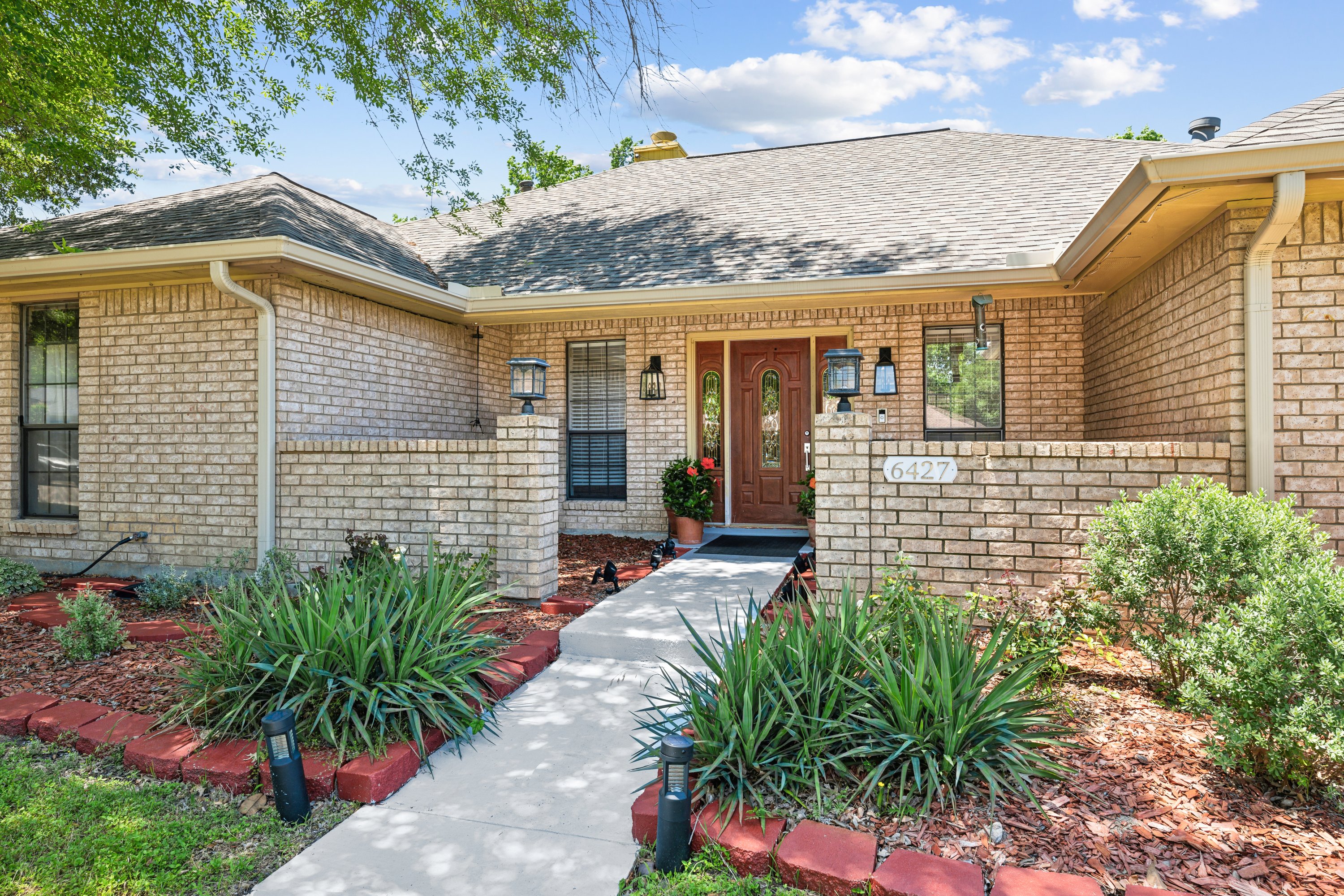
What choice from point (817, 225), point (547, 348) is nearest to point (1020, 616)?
point (817, 225)

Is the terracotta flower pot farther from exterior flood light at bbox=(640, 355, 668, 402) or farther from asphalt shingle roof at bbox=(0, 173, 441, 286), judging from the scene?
asphalt shingle roof at bbox=(0, 173, 441, 286)

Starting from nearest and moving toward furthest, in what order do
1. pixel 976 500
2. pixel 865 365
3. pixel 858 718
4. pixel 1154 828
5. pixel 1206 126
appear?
1. pixel 1154 828
2. pixel 858 718
3. pixel 976 500
4. pixel 1206 126
5. pixel 865 365

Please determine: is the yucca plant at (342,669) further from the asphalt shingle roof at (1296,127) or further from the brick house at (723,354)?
the asphalt shingle roof at (1296,127)

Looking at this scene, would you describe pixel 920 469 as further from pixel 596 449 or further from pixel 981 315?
pixel 596 449

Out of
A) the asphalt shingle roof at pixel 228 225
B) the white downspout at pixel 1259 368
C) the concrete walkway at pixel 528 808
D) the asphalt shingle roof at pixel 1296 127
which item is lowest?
the concrete walkway at pixel 528 808

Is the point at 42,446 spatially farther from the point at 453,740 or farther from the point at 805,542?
the point at 805,542

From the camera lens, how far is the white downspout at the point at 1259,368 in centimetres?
408

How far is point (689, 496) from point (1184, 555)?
16.7ft

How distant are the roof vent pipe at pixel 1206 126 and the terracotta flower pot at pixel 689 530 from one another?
577cm

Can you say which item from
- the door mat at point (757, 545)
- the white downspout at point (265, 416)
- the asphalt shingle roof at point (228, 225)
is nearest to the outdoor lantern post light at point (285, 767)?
the white downspout at point (265, 416)

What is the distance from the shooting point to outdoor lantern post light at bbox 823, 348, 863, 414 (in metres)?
5.03

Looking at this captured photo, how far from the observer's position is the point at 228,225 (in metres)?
6.26

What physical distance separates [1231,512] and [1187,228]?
242cm

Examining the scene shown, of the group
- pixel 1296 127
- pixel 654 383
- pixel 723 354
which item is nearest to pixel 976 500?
pixel 1296 127
